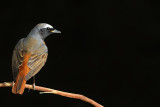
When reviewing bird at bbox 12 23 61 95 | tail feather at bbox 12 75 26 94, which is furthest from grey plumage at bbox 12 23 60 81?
tail feather at bbox 12 75 26 94

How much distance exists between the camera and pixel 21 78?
6.48ft

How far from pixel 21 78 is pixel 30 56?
0.35m

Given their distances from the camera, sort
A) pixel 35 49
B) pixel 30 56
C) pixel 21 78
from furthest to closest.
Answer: pixel 35 49 → pixel 30 56 → pixel 21 78

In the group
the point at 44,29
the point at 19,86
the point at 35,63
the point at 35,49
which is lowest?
the point at 19,86

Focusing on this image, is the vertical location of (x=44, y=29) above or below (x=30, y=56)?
above

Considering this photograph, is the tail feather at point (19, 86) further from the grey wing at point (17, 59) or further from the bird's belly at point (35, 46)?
the bird's belly at point (35, 46)

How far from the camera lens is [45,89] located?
157cm

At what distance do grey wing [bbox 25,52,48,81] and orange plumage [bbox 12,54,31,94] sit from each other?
→ 37mm

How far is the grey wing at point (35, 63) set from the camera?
216 centimetres

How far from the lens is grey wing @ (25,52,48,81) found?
7.08ft

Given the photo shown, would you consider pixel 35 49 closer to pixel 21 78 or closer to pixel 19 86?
pixel 21 78

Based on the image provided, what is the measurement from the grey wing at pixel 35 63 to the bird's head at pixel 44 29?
0.78ft

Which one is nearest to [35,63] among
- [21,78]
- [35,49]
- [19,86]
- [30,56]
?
[30,56]

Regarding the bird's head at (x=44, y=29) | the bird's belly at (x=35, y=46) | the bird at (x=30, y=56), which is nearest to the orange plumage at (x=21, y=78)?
the bird at (x=30, y=56)
